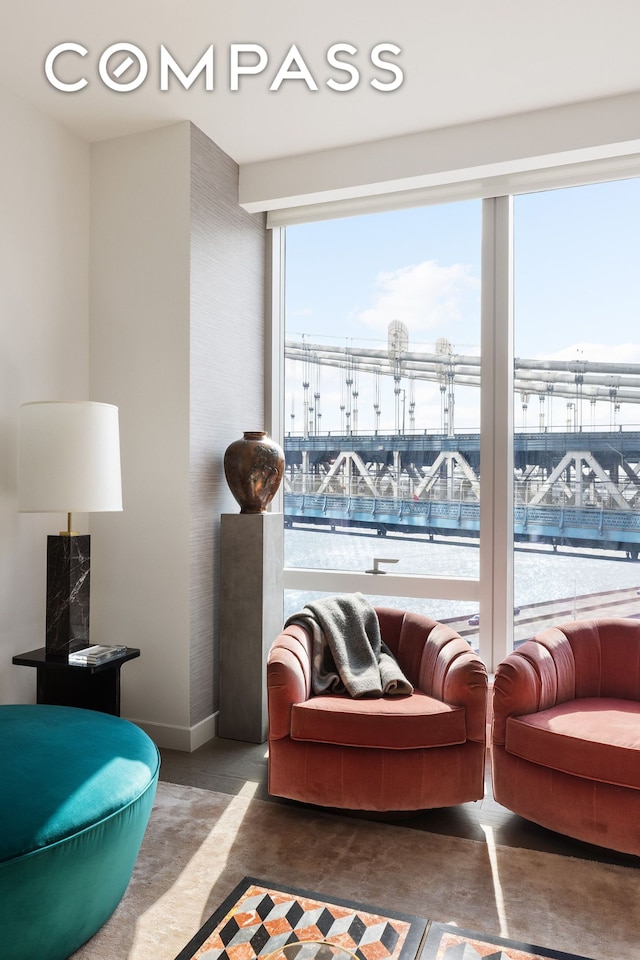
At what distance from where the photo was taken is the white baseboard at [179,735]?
3195 mm

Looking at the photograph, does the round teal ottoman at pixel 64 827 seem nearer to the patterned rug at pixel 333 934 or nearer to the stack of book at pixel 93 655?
the patterned rug at pixel 333 934

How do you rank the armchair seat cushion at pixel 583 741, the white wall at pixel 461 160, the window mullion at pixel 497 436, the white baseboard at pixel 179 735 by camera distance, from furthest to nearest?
the window mullion at pixel 497 436 → the white baseboard at pixel 179 735 → the white wall at pixel 461 160 → the armchair seat cushion at pixel 583 741

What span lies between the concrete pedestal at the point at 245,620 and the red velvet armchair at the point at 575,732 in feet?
3.95

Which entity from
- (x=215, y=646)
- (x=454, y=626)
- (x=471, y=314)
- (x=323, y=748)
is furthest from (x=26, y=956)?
(x=471, y=314)

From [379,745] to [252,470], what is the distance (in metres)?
1.41

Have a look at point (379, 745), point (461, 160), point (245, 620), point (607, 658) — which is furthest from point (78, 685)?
point (461, 160)

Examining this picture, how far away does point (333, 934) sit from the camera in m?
1.85

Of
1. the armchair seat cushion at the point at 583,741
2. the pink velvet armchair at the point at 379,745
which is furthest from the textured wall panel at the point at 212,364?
the armchair seat cushion at the point at 583,741

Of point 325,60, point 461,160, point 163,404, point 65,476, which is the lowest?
point 65,476

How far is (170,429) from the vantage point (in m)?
3.26

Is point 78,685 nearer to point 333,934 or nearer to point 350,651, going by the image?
point 350,651

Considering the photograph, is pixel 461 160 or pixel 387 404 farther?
pixel 387 404

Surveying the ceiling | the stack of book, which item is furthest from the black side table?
the ceiling

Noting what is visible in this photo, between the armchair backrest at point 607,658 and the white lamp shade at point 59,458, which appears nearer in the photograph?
the white lamp shade at point 59,458
